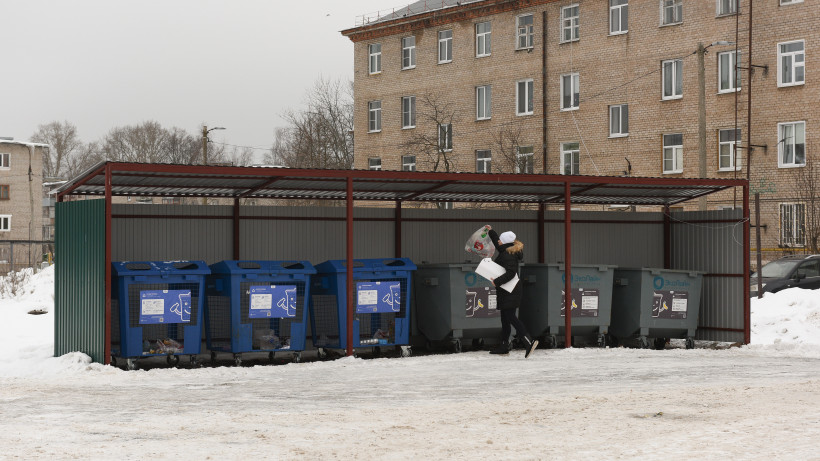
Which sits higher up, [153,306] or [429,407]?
[153,306]

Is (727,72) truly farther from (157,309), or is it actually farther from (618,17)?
(157,309)

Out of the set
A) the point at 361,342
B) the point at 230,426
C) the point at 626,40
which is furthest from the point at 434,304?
the point at 626,40

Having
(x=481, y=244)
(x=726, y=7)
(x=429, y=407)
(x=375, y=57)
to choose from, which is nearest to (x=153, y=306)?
(x=429, y=407)

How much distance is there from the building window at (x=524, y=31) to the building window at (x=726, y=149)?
9.31 m

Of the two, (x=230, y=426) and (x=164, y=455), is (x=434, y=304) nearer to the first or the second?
(x=230, y=426)

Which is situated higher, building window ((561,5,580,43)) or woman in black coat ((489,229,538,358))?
building window ((561,5,580,43))

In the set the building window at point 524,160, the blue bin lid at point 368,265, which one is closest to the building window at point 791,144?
the building window at point 524,160

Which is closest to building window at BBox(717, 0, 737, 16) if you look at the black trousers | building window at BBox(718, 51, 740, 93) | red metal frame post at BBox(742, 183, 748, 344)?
building window at BBox(718, 51, 740, 93)

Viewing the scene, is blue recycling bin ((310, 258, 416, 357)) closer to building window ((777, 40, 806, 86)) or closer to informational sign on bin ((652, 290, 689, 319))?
informational sign on bin ((652, 290, 689, 319))

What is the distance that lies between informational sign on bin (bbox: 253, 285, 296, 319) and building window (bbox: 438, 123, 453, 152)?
31.7 metres

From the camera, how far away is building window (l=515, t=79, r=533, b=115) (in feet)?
142

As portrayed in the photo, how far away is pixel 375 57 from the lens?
1925 inches

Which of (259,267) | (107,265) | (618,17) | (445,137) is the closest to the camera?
(107,265)

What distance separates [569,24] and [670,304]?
2664cm
